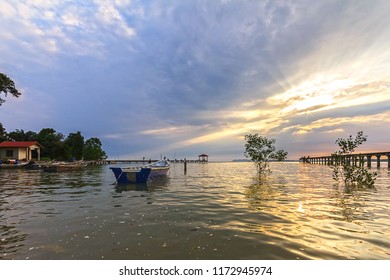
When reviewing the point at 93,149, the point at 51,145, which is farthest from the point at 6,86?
the point at 93,149

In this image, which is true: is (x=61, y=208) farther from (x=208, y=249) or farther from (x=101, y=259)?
(x=208, y=249)

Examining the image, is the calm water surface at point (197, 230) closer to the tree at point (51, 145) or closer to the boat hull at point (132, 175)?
the boat hull at point (132, 175)

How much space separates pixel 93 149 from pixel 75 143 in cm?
1184

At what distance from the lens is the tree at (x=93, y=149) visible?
92.9 meters

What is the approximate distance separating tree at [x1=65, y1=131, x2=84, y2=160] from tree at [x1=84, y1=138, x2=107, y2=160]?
489 cm

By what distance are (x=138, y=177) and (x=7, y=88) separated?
41768mm

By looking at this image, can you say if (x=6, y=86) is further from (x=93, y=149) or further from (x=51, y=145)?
(x=93, y=149)

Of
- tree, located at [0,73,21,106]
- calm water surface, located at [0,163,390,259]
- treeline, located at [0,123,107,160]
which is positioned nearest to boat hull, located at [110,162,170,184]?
calm water surface, located at [0,163,390,259]

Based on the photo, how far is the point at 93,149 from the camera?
3777 inches

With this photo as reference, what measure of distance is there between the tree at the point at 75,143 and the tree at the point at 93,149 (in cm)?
489

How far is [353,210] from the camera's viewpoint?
1159 cm

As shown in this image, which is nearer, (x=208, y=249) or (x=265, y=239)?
(x=208, y=249)

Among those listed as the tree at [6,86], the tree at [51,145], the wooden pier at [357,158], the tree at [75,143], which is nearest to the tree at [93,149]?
the tree at [75,143]

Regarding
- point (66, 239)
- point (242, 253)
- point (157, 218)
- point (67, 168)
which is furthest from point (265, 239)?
point (67, 168)
